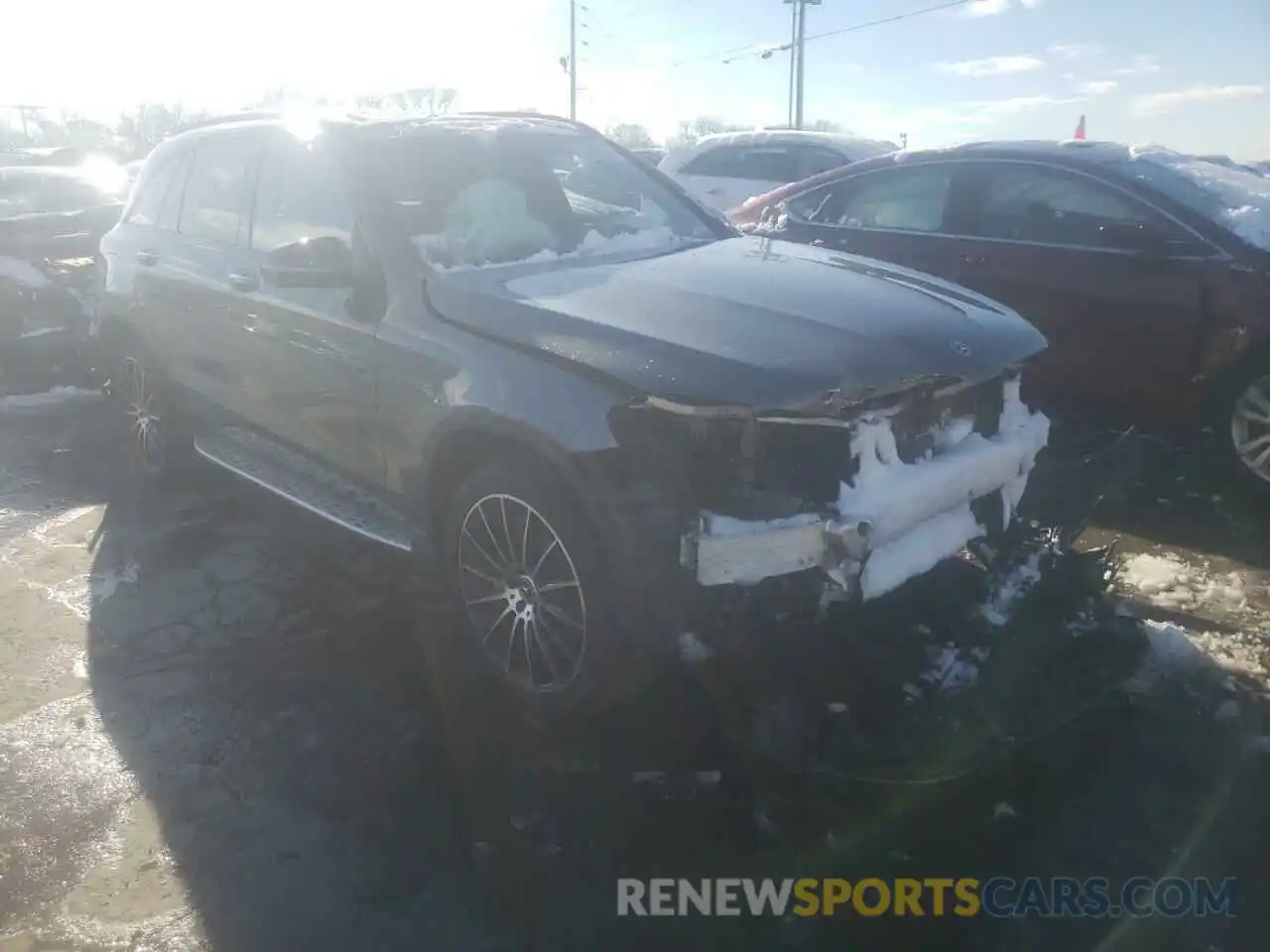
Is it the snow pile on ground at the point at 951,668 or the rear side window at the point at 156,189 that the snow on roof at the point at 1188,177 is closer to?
the snow pile on ground at the point at 951,668

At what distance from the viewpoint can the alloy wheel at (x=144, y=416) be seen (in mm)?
5598

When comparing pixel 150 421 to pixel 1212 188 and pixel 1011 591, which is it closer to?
pixel 1011 591

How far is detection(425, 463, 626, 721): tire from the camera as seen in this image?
3.00 m

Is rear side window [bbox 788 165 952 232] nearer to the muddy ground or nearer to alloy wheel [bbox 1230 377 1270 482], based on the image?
alloy wheel [bbox 1230 377 1270 482]

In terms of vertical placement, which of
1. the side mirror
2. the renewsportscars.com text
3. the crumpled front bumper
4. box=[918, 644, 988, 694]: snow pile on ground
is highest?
the side mirror

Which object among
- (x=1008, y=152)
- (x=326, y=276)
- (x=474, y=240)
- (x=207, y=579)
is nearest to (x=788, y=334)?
(x=474, y=240)

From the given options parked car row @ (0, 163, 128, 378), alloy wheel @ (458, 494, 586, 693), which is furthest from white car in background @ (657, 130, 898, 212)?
alloy wheel @ (458, 494, 586, 693)

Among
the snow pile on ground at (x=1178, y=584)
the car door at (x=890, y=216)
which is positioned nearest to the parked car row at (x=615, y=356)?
the car door at (x=890, y=216)

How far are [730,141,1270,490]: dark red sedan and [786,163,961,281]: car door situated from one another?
0.01 metres

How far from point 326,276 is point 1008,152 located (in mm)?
3973

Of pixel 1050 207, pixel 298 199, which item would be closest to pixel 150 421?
pixel 298 199

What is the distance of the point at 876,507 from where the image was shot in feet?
9.12

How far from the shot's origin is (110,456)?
640 centimetres

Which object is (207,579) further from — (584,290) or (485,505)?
(584,290)
